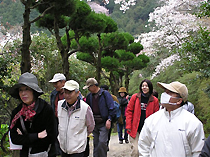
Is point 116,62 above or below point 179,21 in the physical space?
below

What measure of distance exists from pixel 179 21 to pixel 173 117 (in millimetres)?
15946

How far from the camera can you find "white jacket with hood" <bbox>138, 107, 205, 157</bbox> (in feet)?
10.4

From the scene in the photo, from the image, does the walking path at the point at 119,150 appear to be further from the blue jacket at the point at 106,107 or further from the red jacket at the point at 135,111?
the red jacket at the point at 135,111

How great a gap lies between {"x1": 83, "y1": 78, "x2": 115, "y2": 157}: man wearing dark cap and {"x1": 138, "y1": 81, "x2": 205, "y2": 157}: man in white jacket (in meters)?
2.60

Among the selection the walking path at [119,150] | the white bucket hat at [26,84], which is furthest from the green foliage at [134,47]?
the white bucket hat at [26,84]

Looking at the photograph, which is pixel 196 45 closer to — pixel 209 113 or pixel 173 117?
pixel 173 117

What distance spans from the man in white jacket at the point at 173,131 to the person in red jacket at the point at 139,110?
88.2 inches

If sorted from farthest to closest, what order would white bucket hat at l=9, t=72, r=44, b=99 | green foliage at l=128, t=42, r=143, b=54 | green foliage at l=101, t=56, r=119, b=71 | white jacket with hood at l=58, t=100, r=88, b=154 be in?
green foliage at l=128, t=42, r=143, b=54 → green foliage at l=101, t=56, r=119, b=71 → white jacket with hood at l=58, t=100, r=88, b=154 → white bucket hat at l=9, t=72, r=44, b=99

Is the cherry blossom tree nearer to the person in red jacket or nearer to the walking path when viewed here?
the walking path

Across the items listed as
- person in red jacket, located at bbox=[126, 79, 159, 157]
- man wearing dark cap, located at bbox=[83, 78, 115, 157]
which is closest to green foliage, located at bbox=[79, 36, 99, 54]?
man wearing dark cap, located at bbox=[83, 78, 115, 157]

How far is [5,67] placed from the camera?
6906mm

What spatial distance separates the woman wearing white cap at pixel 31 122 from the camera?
3242 mm

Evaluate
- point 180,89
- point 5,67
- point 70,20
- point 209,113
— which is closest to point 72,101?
point 180,89

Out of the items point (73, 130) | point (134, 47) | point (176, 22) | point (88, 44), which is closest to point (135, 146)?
point (73, 130)
